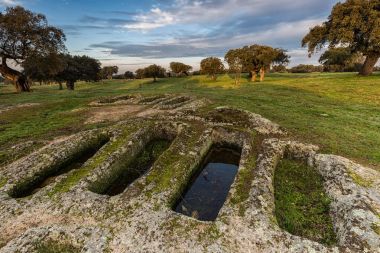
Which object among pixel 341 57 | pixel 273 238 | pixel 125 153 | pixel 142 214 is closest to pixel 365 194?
pixel 273 238

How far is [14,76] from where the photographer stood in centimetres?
4575

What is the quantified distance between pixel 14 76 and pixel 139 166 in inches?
1728

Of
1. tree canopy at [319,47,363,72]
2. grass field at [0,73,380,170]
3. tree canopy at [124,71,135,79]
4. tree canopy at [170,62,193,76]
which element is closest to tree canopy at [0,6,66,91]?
grass field at [0,73,380,170]

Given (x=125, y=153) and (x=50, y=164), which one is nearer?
(x=50, y=164)

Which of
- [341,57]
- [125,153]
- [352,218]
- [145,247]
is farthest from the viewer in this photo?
[341,57]

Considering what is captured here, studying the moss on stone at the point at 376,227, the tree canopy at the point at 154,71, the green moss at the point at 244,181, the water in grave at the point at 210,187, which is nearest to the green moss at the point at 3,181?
the water in grave at the point at 210,187

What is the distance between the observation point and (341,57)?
3612 inches

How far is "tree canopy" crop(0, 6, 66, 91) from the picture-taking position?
129 feet

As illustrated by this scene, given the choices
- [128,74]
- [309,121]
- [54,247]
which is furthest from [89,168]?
[128,74]

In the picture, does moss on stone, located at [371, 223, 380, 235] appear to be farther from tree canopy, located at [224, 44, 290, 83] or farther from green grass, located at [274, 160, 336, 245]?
tree canopy, located at [224, 44, 290, 83]

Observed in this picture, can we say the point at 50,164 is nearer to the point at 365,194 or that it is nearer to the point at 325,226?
the point at 325,226

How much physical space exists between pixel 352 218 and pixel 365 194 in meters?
1.85

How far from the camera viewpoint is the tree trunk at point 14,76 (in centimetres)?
4440

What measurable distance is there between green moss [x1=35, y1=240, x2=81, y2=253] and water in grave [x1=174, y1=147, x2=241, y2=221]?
4.12 meters
